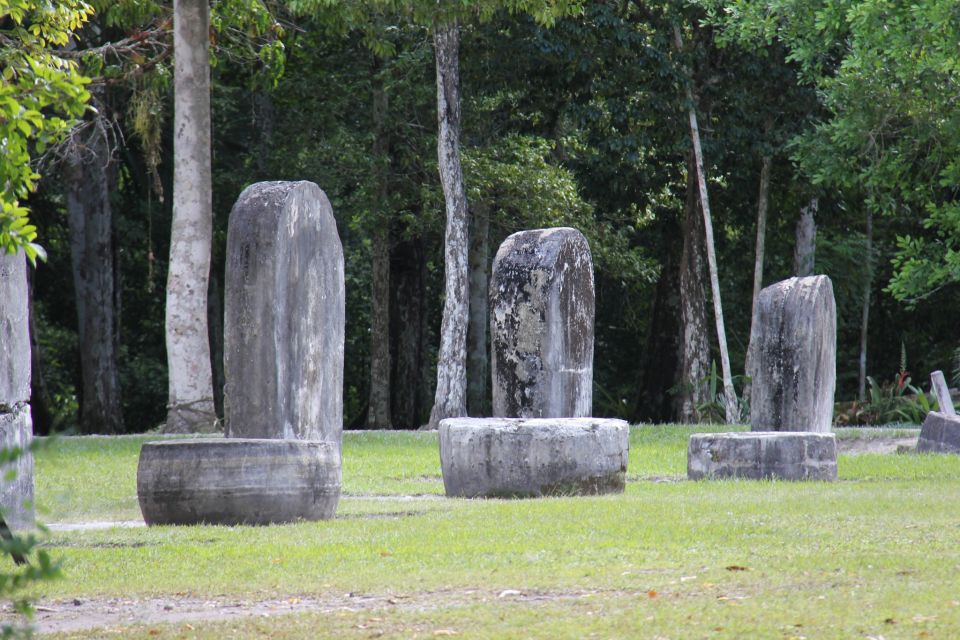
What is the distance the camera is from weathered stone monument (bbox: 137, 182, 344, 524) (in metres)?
10.7

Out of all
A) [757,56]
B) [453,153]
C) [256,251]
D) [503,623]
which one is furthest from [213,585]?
[757,56]

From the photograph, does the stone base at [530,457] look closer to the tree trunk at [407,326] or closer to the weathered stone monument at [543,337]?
the weathered stone monument at [543,337]

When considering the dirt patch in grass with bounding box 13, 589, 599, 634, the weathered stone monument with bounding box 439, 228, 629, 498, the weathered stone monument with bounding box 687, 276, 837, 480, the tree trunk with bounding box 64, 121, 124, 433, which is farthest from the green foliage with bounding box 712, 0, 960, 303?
the dirt patch in grass with bounding box 13, 589, 599, 634

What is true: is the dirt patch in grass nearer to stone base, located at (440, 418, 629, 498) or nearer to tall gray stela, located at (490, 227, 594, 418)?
stone base, located at (440, 418, 629, 498)

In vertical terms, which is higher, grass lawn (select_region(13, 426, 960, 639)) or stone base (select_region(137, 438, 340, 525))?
stone base (select_region(137, 438, 340, 525))

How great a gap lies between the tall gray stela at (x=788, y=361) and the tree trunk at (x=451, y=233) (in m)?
8.78

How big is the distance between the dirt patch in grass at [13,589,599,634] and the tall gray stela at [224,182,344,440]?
5.04 m

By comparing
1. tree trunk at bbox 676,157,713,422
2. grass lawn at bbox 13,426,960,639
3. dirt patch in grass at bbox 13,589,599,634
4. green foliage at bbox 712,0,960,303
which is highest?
green foliage at bbox 712,0,960,303

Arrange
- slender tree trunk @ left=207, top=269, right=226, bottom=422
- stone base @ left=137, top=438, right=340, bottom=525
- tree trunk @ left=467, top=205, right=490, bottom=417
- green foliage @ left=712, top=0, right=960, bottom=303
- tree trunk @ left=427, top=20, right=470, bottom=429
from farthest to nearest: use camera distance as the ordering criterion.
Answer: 1. slender tree trunk @ left=207, top=269, right=226, bottom=422
2. tree trunk @ left=467, top=205, right=490, bottom=417
3. tree trunk @ left=427, top=20, right=470, bottom=429
4. green foliage @ left=712, top=0, right=960, bottom=303
5. stone base @ left=137, top=438, right=340, bottom=525

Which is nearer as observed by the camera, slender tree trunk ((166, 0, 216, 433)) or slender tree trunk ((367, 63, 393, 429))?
slender tree trunk ((166, 0, 216, 433))

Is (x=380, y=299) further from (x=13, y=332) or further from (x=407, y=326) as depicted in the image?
(x=13, y=332)

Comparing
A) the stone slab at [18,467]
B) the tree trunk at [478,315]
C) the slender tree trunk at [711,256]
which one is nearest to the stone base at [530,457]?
the stone slab at [18,467]

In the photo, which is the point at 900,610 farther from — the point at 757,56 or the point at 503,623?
the point at 757,56

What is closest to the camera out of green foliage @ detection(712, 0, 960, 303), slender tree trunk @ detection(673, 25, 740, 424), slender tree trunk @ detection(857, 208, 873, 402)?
green foliage @ detection(712, 0, 960, 303)
